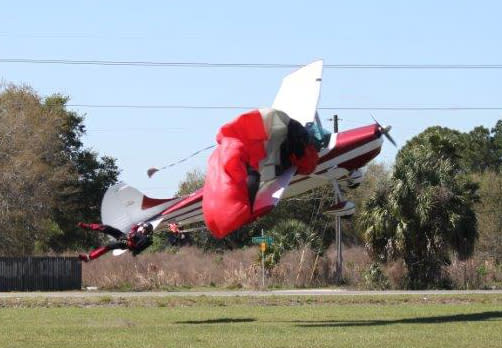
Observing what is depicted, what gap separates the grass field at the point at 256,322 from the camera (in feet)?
73.9

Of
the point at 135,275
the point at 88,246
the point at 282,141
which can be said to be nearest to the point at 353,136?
the point at 282,141

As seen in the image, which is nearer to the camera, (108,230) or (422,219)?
(108,230)

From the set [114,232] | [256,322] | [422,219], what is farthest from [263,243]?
[256,322]

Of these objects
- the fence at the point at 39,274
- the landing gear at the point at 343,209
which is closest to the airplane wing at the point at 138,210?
the landing gear at the point at 343,209

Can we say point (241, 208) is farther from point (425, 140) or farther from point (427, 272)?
point (425, 140)

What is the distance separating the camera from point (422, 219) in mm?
47781

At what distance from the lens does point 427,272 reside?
47688 millimetres

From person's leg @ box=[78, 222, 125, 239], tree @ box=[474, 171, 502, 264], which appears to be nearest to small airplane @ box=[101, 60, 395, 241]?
person's leg @ box=[78, 222, 125, 239]

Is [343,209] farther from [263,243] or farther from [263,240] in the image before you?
[263,243]

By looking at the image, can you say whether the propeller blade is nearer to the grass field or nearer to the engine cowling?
the engine cowling

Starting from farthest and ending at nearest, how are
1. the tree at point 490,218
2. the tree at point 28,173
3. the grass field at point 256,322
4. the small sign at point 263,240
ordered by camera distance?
the tree at point 490,218, the tree at point 28,173, the small sign at point 263,240, the grass field at point 256,322

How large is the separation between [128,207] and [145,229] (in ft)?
3.53

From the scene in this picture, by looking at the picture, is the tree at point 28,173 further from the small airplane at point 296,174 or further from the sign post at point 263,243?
the small airplane at point 296,174

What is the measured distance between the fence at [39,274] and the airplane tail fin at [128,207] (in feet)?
70.5
